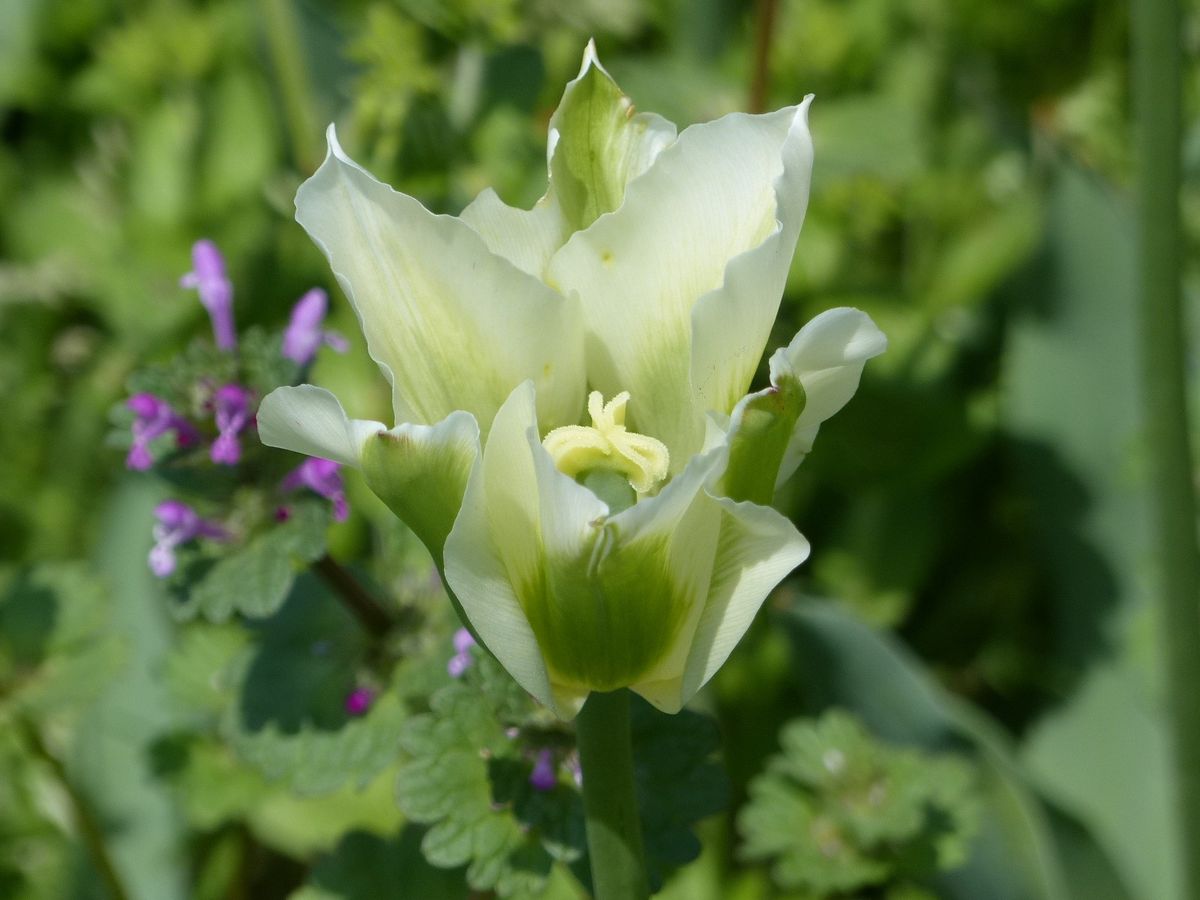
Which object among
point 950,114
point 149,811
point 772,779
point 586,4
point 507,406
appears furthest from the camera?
point 950,114

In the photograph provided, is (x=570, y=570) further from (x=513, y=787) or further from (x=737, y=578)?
(x=513, y=787)

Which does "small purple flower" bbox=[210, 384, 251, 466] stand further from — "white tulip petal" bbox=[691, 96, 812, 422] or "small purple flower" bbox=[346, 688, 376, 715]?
"white tulip petal" bbox=[691, 96, 812, 422]

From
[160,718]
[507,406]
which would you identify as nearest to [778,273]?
[507,406]

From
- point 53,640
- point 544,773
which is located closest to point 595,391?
point 544,773

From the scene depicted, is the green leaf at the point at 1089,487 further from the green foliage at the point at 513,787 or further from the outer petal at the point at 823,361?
the outer petal at the point at 823,361

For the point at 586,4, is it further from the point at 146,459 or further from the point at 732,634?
the point at 732,634

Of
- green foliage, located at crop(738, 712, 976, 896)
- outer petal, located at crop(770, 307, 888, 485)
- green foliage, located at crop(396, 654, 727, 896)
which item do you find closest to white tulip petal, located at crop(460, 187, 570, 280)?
outer petal, located at crop(770, 307, 888, 485)

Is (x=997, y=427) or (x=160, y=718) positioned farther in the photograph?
(x=997, y=427)

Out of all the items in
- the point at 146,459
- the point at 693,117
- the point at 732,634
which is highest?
the point at 732,634
